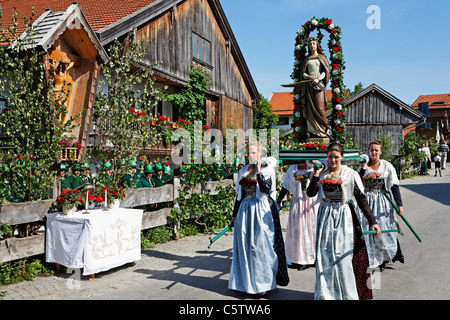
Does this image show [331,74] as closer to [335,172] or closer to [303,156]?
[303,156]

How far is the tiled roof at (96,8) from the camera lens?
14.3 m

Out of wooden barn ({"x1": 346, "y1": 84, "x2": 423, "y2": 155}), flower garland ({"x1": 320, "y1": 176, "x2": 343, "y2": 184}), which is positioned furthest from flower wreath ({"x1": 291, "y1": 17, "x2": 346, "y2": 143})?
wooden barn ({"x1": 346, "y1": 84, "x2": 423, "y2": 155})

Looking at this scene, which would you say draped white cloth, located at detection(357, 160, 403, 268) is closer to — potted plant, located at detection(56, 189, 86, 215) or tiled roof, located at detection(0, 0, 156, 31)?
potted plant, located at detection(56, 189, 86, 215)

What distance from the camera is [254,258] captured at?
5.29 metres

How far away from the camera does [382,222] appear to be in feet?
22.1

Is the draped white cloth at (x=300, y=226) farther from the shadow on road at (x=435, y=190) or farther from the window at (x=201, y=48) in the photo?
the window at (x=201, y=48)

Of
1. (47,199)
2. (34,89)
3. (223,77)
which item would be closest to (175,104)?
(223,77)

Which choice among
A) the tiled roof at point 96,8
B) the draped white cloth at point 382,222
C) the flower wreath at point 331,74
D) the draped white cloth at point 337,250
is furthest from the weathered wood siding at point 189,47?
the draped white cloth at point 337,250

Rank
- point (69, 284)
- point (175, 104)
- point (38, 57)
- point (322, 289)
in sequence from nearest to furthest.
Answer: point (322, 289) → point (69, 284) → point (38, 57) → point (175, 104)

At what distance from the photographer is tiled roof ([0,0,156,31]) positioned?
14277 mm

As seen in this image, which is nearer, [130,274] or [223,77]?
[130,274]

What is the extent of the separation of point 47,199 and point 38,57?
255 cm

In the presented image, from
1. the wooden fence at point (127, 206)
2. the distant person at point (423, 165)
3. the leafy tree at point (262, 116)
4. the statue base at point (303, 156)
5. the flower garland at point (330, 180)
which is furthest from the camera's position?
the leafy tree at point (262, 116)
